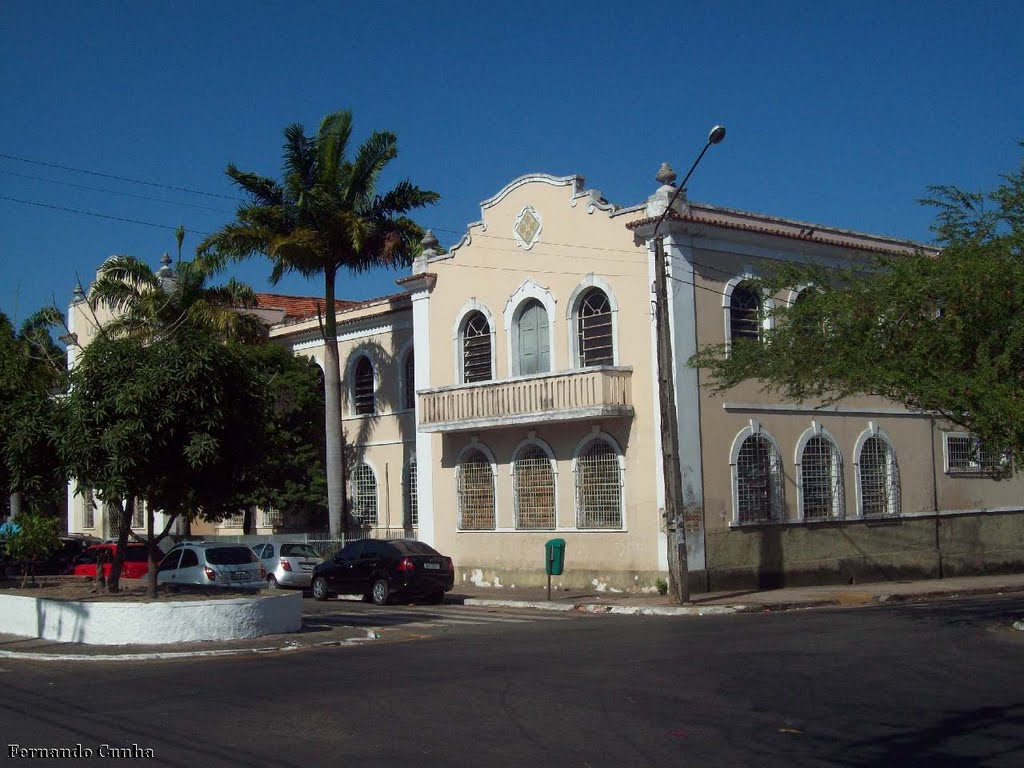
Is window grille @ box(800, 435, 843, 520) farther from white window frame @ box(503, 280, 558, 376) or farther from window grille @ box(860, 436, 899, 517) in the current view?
white window frame @ box(503, 280, 558, 376)

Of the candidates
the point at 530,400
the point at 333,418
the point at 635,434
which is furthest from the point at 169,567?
the point at 635,434

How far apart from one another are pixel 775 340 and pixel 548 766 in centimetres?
1212

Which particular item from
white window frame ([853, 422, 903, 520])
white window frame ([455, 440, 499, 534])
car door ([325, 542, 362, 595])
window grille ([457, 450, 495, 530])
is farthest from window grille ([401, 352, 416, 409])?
white window frame ([853, 422, 903, 520])

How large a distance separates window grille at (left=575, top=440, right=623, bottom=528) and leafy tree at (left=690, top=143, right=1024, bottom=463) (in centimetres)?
879

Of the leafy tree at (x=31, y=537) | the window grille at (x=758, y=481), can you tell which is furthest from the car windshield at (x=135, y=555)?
the window grille at (x=758, y=481)

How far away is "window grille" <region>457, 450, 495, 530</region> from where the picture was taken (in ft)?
98.1

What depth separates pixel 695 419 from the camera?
85.5 ft

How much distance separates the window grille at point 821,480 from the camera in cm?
2806

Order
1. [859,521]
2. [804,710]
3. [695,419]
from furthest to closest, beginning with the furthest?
[859,521]
[695,419]
[804,710]

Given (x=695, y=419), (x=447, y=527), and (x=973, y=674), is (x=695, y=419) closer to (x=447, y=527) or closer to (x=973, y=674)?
(x=447, y=527)

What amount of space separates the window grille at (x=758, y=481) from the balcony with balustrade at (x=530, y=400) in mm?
3055

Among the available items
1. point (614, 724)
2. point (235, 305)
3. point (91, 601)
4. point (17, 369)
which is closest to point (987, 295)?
point (614, 724)

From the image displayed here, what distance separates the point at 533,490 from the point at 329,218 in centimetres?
846

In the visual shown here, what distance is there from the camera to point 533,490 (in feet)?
94.3
